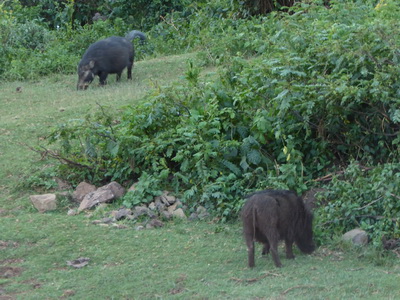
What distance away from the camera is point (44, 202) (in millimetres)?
7125

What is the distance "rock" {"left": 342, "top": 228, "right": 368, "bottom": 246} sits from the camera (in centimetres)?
587

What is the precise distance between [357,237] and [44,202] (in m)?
3.16

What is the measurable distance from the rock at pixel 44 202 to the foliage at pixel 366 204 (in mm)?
2667

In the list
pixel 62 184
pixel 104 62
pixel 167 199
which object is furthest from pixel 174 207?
pixel 104 62

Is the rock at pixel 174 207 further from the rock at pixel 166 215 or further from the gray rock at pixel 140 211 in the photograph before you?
the gray rock at pixel 140 211

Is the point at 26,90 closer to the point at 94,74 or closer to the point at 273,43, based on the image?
the point at 94,74

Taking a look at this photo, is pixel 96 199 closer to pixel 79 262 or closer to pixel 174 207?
pixel 174 207

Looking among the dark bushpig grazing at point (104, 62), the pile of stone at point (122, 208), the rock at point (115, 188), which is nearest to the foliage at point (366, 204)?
the pile of stone at point (122, 208)

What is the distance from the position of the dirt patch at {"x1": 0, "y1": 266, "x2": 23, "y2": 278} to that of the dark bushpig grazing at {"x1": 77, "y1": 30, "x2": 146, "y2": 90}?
7.00 meters

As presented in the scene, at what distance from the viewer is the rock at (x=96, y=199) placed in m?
7.10

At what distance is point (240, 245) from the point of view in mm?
6074

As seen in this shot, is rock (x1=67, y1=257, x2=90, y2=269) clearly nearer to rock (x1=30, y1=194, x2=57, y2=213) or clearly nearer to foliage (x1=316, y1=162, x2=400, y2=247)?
rock (x1=30, y1=194, x2=57, y2=213)

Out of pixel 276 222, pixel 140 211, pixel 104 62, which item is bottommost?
pixel 140 211

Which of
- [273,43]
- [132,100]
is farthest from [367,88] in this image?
[132,100]
